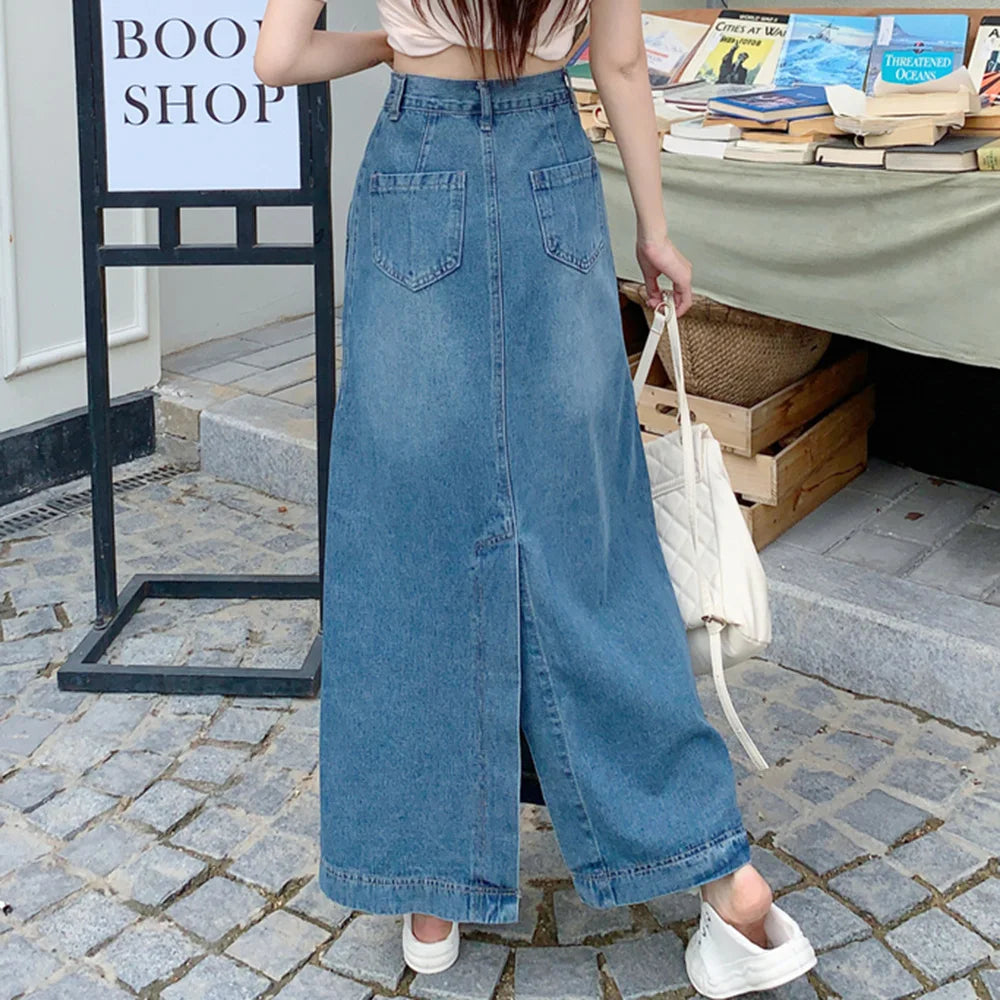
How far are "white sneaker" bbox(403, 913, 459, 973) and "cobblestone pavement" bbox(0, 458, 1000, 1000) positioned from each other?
1.2 inches

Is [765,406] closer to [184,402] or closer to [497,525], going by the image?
[497,525]

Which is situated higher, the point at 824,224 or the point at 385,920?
the point at 824,224

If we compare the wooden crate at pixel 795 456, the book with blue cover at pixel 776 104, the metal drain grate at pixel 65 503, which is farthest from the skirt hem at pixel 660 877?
the metal drain grate at pixel 65 503

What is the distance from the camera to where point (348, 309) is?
6.81 feet

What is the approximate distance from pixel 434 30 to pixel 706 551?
2.77ft

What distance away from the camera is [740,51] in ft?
12.3

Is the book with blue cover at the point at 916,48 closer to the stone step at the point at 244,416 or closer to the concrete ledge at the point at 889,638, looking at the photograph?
the concrete ledge at the point at 889,638

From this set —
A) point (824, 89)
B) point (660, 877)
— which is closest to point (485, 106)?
point (660, 877)

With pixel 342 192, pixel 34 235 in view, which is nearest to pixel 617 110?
pixel 34 235

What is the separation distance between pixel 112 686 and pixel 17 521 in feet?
3.35

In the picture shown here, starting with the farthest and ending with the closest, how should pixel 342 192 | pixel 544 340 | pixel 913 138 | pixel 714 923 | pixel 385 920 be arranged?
pixel 342 192 → pixel 913 138 → pixel 385 920 → pixel 714 923 → pixel 544 340

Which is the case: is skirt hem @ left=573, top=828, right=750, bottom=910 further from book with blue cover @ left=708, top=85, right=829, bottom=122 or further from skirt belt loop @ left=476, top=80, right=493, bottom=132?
book with blue cover @ left=708, top=85, right=829, bottom=122

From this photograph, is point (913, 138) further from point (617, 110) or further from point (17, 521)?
point (17, 521)

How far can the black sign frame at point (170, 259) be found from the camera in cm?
292
